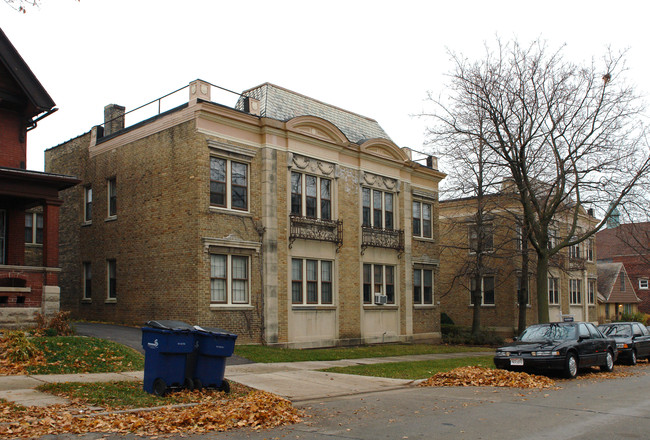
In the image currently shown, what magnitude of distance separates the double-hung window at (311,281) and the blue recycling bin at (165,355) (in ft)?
41.3

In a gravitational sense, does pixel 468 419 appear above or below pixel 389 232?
below

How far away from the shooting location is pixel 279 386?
13781 millimetres

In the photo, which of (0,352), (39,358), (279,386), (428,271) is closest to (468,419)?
(279,386)

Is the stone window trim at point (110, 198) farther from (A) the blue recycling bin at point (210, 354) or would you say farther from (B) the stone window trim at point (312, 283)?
(A) the blue recycling bin at point (210, 354)

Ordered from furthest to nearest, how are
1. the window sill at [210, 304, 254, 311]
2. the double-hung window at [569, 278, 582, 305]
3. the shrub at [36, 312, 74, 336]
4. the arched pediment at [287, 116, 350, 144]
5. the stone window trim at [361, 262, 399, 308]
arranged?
1. the double-hung window at [569, 278, 582, 305]
2. the stone window trim at [361, 262, 399, 308]
3. the arched pediment at [287, 116, 350, 144]
4. the window sill at [210, 304, 254, 311]
5. the shrub at [36, 312, 74, 336]

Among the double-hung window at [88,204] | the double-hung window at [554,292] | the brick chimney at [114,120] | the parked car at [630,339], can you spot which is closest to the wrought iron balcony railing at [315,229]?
the brick chimney at [114,120]

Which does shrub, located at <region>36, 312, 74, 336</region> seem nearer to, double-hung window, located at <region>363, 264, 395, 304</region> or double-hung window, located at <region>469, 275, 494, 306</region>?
double-hung window, located at <region>363, 264, 395, 304</region>

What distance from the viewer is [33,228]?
82.8ft

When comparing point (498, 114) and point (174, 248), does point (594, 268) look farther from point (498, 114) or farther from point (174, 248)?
point (174, 248)

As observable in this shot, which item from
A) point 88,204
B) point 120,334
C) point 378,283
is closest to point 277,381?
point 120,334

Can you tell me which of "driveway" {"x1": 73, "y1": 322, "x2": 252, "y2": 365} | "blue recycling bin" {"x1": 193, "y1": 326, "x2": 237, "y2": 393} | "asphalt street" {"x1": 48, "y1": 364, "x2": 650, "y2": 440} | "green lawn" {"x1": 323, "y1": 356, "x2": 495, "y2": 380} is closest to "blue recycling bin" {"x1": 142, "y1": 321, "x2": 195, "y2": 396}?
"blue recycling bin" {"x1": 193, "y1": 326, "x2": 237, "y2": 393}

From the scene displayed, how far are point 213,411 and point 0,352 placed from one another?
7076mm

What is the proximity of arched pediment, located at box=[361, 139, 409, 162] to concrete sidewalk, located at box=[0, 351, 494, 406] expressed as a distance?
38.7 ft

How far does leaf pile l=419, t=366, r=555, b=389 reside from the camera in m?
14.4
